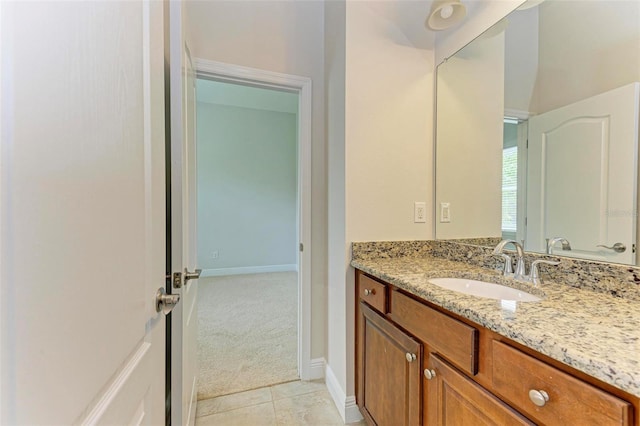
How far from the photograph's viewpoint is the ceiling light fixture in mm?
1367

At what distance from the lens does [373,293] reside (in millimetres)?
1310

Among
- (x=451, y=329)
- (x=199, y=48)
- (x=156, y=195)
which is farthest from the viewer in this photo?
(x=199, y=48)

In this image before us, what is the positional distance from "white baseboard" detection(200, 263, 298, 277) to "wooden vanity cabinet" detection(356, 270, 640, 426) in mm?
3661

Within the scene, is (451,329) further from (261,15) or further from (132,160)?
(261,15)

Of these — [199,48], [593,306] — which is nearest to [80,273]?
[593,306]

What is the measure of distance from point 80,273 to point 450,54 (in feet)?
6.38

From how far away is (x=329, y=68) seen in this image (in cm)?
178

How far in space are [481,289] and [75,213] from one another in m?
1.38

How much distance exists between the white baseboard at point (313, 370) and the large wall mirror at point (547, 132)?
123cm

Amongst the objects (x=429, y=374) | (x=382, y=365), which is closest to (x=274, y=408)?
(x=382, y=365)

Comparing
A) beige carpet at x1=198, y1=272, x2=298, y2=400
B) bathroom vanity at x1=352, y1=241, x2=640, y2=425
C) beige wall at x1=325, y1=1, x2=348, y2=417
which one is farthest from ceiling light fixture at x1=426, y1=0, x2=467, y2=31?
beige carpet at x1=198, y1=272, x2=298, y2=400

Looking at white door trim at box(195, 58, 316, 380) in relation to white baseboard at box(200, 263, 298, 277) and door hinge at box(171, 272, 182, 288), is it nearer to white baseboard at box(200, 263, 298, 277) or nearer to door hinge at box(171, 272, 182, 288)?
door hinge at box(171, 272, 182, 288)

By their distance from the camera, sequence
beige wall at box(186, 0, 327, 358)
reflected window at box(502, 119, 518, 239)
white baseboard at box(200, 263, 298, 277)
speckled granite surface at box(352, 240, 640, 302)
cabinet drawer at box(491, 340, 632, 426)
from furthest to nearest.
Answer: white baseboard at box(200, 263, 298, 277), beige wall at box(186, 0, 327, 358), reflected window at box(502, 119, 518, 239), speckled granite surface at box(352, 240, 640, 302), cabinet drawer at box(491, 340, 632, 426)

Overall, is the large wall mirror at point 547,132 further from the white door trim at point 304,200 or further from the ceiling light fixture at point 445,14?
the white door trim at point 304,200
